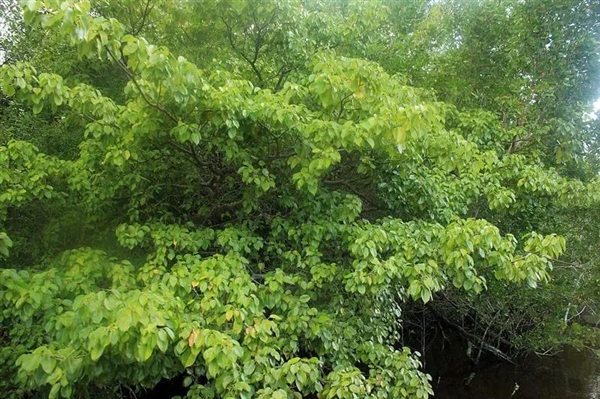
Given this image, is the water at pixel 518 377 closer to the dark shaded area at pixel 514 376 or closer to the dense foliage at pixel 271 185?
the dark shaded area at pixel 514 376

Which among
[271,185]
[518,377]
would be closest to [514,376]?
[518,377]

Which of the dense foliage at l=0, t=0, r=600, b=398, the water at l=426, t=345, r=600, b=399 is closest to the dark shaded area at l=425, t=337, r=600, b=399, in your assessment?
the water at l=426, t=345, r=600, b=399

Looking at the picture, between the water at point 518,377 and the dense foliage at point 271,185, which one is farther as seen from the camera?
the water at point 518,377

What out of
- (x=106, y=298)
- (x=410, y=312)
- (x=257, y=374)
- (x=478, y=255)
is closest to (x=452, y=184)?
(x=478, y=255)

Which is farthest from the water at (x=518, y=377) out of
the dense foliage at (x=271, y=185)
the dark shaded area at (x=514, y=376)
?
the dense foliage at (x=271, y=185)

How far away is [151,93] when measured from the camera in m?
2.63

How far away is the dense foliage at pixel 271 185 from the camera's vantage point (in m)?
2.47

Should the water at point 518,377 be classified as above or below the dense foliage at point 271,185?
below

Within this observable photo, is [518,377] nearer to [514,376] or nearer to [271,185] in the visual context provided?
[514,376]

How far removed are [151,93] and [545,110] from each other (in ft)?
14.7

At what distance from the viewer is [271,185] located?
10.8 feet

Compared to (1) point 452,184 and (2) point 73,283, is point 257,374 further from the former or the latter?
(1) point 452,184

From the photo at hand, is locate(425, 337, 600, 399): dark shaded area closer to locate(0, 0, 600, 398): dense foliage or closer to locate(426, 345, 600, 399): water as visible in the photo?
locate(426, 345, 600, 399): water

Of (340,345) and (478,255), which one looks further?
(340,345)
